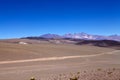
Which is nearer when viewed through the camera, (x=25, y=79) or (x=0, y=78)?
(x=25, y=79)

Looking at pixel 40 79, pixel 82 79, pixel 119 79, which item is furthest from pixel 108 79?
pixel 40 79

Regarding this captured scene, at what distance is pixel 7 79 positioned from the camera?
20.0 m

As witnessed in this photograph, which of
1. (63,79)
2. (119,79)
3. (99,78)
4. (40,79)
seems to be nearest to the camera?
(119,79)

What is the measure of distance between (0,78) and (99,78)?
29.9 feet

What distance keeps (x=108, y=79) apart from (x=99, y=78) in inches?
30.0

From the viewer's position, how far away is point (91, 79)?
15.1 metres

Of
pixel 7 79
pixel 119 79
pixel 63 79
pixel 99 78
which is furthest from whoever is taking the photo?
pixel 7 79

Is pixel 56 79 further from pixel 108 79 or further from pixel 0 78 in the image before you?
pixel 0 78

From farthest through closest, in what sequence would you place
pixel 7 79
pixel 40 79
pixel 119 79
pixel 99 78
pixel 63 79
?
pixel 7 79 < pixel 40 79 < pixel 63 79 < pixel 99 78 < pixel 119 79

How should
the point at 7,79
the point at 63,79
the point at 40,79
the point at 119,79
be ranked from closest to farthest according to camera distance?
the point at 119,79, the point at 63,79, the point at 40,79, the point at 7,79

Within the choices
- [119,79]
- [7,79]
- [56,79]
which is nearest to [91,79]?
[119,79]

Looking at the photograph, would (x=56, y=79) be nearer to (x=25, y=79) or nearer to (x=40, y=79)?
(x=40, y=79)

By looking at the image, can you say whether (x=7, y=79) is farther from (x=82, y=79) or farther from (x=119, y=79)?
(x=119, y=79)

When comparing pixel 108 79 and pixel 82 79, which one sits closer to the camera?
pixel 108 79
